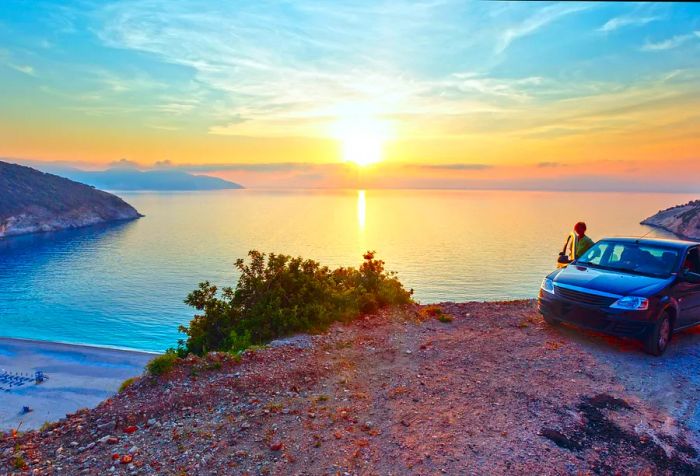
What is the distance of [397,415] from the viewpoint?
20.5 feet

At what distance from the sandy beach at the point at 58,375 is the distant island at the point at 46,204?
8712cm

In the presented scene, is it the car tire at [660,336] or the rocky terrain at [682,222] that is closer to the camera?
the car tire at [660,336]

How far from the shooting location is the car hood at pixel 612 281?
877 cm

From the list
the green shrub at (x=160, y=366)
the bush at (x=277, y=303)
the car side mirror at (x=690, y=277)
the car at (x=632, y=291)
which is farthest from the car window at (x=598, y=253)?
the green shrub at (x=160, y=366)

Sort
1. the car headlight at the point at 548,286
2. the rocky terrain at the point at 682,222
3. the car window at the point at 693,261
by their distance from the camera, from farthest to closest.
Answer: the rocky terrain at the point at 682,222 < the car headlight at the point at 548,286 < the car window at the point at 693,261

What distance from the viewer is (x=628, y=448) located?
17.9 feet

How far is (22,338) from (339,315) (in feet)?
125

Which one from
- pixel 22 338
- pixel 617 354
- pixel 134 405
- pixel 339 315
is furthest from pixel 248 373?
pixel 22 338

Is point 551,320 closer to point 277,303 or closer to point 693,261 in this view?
point 693,261

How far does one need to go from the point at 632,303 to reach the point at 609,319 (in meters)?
0.57

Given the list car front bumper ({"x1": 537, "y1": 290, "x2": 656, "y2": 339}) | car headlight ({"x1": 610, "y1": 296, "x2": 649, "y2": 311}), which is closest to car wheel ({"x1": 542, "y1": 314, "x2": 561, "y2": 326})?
car front bumper ({"x1": 537, "y1": 290, "x2": 656, "y2": 339})

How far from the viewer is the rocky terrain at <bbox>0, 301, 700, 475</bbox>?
205 inches

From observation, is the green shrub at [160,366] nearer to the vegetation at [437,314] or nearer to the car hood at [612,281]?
the vegetation at [437,314]

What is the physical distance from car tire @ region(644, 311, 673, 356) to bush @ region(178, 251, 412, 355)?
678cm
